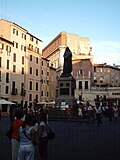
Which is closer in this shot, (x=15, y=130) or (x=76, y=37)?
(x=15, y=130)

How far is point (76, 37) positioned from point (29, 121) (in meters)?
87.4

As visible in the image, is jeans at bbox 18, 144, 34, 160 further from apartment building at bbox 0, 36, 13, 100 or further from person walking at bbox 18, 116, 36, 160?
apartment building at bbox 0, 36, 13, 100

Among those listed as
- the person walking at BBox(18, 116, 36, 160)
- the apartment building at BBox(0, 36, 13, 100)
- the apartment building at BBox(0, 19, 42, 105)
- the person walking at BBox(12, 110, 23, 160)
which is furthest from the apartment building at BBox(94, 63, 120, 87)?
the person walking at BBox(18, 116, 36, 160)

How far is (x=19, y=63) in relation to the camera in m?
62.2

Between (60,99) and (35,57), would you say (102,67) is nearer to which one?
(35,57)

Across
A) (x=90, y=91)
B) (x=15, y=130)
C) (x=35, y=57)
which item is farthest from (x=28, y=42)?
(x=15, y=130)

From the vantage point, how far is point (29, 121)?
6.72 m

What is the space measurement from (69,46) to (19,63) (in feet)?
104

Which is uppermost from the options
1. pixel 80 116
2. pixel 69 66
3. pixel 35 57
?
pixel 35 57

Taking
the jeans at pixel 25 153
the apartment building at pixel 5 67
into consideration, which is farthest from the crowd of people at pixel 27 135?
the apartment building at pixel 5 67

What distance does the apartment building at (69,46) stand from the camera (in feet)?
291

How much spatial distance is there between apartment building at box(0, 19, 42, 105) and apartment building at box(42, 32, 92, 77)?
67.5 feet

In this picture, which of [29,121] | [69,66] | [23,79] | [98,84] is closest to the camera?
[29,121]

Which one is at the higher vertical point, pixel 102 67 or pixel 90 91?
pixel 102 67
